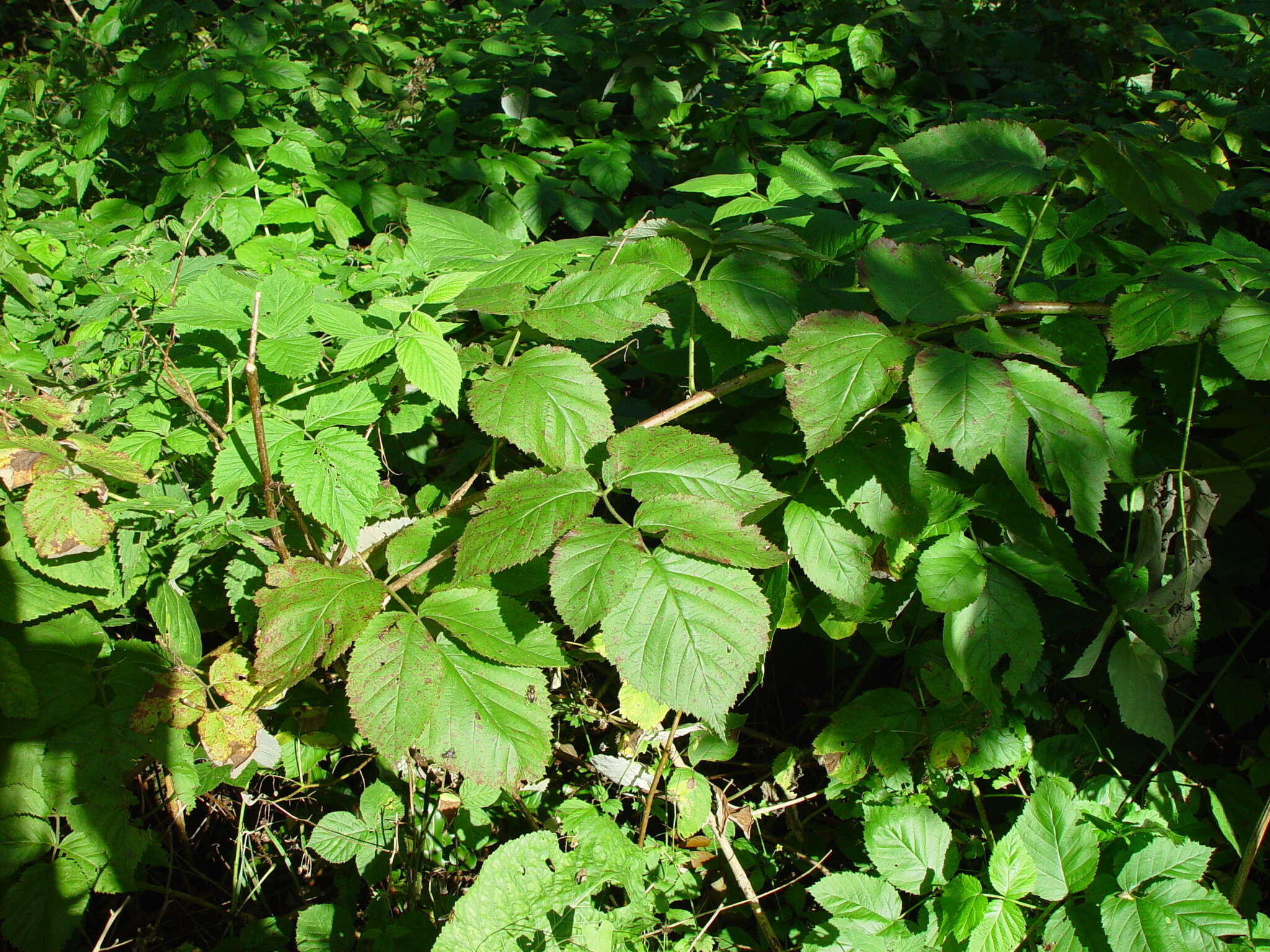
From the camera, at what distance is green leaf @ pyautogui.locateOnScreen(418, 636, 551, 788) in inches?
51.4

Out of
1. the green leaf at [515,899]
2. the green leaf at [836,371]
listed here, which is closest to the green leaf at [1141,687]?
the green leaf at [836,371]

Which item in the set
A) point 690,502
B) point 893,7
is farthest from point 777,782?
point 893,7

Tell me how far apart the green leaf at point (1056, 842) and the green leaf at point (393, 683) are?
122 cm

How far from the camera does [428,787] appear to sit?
6.55 ft

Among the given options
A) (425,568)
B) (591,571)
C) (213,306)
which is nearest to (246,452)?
(213,306)

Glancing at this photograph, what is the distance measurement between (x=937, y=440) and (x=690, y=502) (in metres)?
0.38

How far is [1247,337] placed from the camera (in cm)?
126

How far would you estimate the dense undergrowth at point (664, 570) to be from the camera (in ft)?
4.26

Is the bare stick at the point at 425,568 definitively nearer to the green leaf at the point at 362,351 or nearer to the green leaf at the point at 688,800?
the green leaf at the point at 362,351

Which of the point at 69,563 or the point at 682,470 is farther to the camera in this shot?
the point at 69,563

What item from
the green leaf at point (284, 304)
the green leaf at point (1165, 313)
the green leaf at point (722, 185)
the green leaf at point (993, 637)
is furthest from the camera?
the green leaf at point (722, 185)

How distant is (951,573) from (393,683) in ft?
3.34

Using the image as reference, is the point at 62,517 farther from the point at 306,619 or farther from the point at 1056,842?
the point at 1056,842

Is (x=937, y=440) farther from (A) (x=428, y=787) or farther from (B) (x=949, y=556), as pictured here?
(A) (x=428, y=787)
